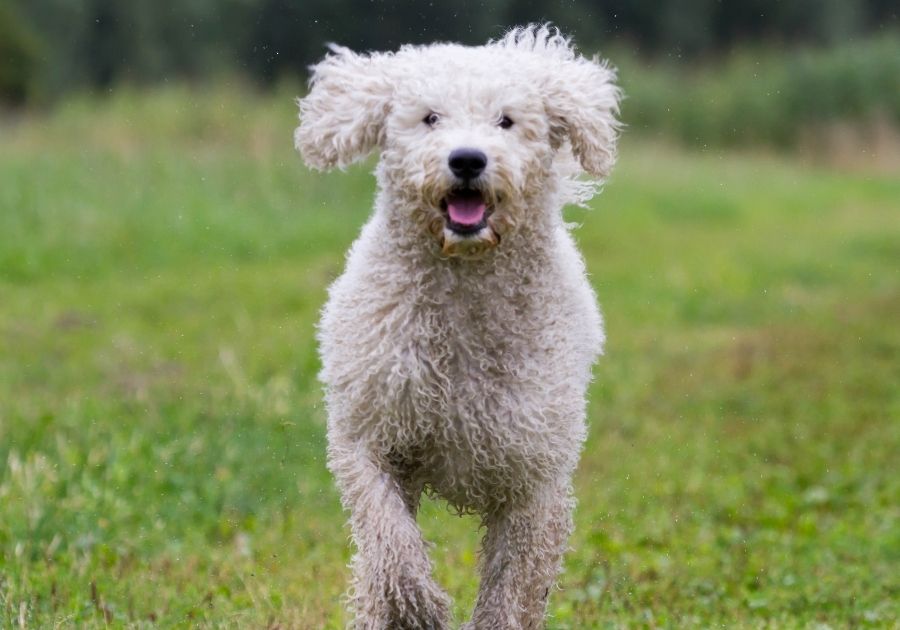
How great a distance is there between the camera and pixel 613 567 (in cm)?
765

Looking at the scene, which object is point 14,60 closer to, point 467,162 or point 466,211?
point 466,211

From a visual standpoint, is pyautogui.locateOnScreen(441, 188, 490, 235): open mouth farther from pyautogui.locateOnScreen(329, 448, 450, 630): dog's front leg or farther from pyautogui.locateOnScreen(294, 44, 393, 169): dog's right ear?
pyautogui.locateOnScreen(329, 448, 450, 630): dog's front leg

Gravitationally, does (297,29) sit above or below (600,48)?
below

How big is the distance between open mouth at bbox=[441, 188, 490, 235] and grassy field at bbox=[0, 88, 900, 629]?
1821 mm

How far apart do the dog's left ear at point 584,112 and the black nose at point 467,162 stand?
2.15ft

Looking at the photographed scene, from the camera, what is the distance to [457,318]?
5.41 meters

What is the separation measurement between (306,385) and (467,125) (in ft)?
20.6

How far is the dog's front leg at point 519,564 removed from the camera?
5613mm

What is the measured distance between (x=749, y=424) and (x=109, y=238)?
8.49 metres

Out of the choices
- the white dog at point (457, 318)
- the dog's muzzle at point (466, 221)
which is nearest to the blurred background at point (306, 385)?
the white dog at point (457, 318)

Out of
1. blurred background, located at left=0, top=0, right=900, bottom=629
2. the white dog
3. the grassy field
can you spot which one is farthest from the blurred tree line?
the white dog

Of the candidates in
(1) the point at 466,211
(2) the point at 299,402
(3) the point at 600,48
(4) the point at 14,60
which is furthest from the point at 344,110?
(3) the point at 600,48

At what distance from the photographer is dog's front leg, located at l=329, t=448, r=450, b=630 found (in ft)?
17.1

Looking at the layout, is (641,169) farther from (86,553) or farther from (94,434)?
(86,553)
